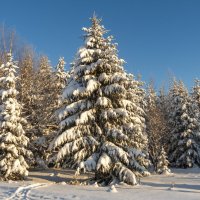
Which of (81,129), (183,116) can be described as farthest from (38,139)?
(183,116)

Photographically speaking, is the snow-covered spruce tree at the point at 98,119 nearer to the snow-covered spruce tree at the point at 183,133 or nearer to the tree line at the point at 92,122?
the tree line at the point at 92,122

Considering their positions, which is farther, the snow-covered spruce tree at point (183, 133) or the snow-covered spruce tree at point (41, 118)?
the snow-covered spruce tree at point (183, 133)

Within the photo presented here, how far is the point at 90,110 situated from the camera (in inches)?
885

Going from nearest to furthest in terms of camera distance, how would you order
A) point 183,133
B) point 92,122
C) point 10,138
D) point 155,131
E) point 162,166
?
point 92,122 < point 10,138 < point 162,166 < point 155,131 < point 183,133

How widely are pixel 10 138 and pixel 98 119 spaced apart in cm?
692

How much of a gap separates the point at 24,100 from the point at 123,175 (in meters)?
18.5

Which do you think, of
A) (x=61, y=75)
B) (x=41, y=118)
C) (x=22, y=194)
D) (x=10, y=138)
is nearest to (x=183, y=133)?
(x=61, y=75)

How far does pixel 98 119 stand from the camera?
2302 centimetres

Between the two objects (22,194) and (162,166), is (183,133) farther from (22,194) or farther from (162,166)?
(22,194)

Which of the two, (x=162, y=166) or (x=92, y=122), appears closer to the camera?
(x=92, y=122)

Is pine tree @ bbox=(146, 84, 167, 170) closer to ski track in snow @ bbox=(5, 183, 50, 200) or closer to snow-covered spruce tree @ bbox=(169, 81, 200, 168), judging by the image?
snow-covered spruce tree @ bbox=(169, 81, 200, 168)

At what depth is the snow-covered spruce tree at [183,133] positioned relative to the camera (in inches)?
1773

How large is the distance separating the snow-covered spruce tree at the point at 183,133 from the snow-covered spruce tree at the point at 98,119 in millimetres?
23459

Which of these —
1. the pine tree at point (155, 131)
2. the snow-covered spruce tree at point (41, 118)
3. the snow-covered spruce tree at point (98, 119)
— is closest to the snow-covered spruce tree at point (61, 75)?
the snow-covered spruce tree at point (41, 118)
